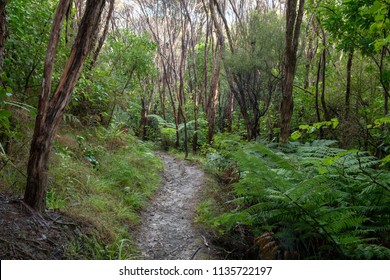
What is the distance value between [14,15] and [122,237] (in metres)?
3.44

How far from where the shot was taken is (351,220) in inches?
106

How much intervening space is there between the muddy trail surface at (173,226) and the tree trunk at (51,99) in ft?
5.24

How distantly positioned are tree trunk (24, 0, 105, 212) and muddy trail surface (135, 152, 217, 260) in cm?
160

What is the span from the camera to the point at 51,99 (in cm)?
321

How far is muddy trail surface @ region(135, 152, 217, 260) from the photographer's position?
387 centimetres

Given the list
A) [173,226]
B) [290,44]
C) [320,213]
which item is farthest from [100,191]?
[290,44]

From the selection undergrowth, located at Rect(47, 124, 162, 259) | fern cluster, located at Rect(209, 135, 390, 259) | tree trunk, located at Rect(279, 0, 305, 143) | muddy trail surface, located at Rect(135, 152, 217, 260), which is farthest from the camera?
tree trunk, located at Rect(279, 0, 305, 143)

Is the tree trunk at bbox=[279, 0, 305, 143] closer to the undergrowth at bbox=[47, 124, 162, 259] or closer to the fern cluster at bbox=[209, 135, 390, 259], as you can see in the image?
the fern cluster at bbox=[209, 135, 390, 259]

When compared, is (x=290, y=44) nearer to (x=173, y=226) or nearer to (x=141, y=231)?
(x=173, y=226)

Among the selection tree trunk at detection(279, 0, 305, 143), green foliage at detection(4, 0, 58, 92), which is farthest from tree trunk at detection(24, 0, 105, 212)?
tree trunk at detection(279, 0, 305, 143)

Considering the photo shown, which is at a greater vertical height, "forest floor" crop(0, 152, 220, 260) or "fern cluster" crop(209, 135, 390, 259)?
"fern cluster" crop(209, 135, 390, 259)

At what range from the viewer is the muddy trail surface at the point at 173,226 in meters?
3.87
